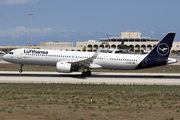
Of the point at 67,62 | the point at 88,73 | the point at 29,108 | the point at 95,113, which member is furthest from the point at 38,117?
the point at 88,73

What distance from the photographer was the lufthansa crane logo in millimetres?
39812

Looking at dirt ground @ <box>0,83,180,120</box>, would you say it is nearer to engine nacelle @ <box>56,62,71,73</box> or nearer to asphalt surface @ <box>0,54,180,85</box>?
asphalt surface @ <box>0,54,180,85</box>

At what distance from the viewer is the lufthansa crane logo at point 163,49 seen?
39812mm

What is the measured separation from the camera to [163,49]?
39875 mm

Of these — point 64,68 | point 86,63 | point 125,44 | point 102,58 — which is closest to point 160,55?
point 102,58

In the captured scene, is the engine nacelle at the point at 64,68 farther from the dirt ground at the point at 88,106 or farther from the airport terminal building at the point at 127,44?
the airport terminal building at the point at 127,44

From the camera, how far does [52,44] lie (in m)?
195

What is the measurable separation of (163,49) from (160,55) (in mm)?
1141

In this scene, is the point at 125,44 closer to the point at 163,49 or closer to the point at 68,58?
the point at 163,49

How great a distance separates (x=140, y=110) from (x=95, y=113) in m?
3.53

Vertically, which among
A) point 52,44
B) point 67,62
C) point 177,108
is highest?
point 52,44

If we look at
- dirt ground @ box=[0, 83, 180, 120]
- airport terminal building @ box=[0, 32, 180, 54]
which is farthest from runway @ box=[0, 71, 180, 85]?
airport terminal building @ box=[0, 32, 180, 54]

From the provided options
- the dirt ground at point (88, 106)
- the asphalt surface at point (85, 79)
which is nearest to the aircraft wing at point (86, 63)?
the asphalt surface at point (85, 79)

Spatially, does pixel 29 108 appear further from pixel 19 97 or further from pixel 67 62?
pixel 67 62
